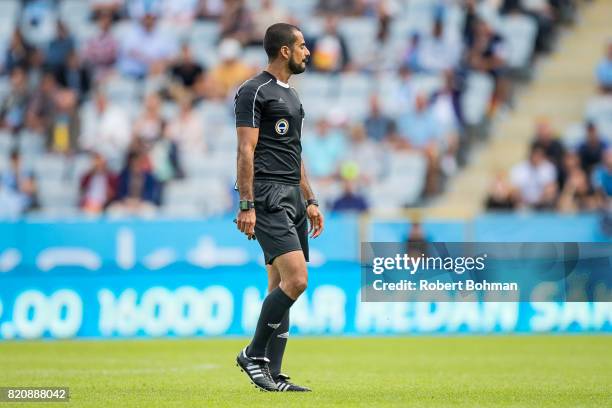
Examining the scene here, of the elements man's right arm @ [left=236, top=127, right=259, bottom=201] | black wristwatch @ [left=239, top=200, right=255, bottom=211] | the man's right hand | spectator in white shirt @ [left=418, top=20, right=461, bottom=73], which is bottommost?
the man's right hand

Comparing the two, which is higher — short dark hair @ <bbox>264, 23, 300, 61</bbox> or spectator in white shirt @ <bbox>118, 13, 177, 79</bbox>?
spectator in white shirt @ <bbox>118, 13, 177, 79</bbox>

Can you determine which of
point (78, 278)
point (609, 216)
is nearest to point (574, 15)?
point (609, 216)

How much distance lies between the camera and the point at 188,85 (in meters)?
22.6

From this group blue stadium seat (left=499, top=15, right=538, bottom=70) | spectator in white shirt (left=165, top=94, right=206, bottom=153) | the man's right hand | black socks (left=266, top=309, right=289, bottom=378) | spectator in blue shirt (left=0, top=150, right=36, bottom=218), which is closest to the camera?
the man's right hand

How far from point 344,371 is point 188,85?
37.2ft

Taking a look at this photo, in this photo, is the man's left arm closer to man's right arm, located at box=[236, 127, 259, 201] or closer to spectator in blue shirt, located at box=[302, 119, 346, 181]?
man's right arm, located at box=[236, 127, 259, 201]

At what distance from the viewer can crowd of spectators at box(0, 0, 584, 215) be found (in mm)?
20938

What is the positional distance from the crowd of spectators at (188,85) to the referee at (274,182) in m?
10.3

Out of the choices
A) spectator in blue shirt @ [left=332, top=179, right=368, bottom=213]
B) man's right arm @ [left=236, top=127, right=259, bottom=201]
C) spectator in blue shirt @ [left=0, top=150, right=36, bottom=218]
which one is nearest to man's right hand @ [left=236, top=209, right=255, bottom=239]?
man's right arm @ [left=236, top=127, right=259, bottom=201]

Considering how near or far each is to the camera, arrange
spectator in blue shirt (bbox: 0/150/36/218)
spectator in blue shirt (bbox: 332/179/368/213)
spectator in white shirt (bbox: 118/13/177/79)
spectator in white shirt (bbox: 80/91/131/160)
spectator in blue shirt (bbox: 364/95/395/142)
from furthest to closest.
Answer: spectator in white shirt (bbox: 118/13/177/79), spectator in white shirt (bbox: 80/91/131/160), spectator in blue shirt (bbox: 364/95/395/142), spectator in blue shirt (bbox: 0/150/36/218), spectator in blue shirt (bbox: 332/179/368/213)

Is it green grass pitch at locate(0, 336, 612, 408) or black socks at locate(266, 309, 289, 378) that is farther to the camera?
black socks at locate(266, 309, 289, 378)

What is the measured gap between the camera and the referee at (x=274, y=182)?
9375 mm

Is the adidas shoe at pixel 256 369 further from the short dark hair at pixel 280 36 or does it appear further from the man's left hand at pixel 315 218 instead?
the short dark hair at pixel 280 36

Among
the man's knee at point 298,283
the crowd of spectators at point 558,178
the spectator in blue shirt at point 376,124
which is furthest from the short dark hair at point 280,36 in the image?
the spectator in blue shirt at point 376,124
